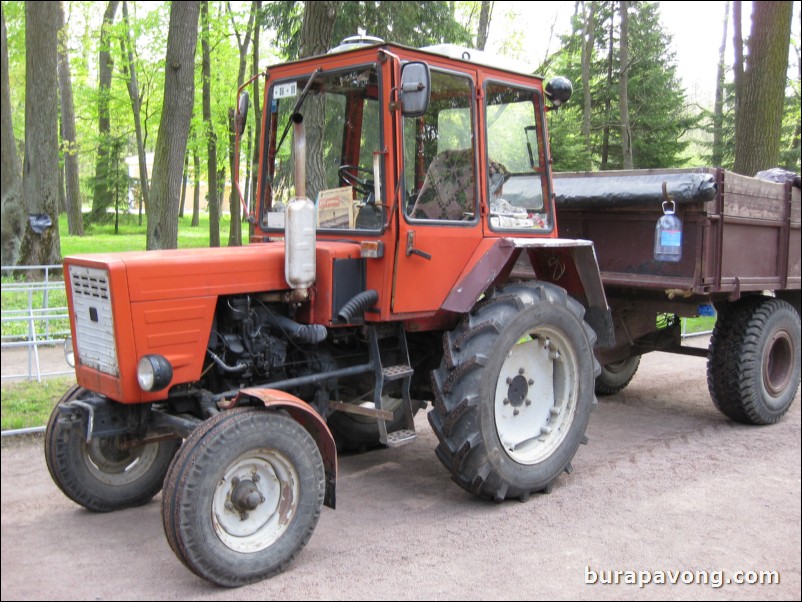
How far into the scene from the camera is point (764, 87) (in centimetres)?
984

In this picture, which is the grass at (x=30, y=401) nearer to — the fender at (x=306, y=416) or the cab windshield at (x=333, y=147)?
the cab windshield at (x=333, y=147)

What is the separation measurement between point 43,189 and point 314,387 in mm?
11047

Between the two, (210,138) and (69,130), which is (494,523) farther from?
(69,130)

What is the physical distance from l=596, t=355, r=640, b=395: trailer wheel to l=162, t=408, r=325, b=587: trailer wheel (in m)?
4.53

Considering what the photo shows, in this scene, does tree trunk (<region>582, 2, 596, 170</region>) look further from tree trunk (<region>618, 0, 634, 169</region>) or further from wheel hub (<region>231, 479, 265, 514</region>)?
wheel hub (<region>231, 479, 265, 514</region>)

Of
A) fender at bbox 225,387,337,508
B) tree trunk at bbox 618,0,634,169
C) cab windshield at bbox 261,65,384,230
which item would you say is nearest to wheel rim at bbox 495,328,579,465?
fender at bbox 225,387,337,508

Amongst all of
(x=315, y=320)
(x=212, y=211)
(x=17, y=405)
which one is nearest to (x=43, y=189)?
(x=212, y=211)

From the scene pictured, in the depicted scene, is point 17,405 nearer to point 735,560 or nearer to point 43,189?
point 735,560

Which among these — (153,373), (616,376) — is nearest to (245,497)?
(153,373)

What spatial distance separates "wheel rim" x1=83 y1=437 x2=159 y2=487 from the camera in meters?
4.56

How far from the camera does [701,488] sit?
523cm

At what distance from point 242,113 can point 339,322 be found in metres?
1.58

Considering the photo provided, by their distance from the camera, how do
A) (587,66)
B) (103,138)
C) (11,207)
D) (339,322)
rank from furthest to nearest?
(103,138) < (587,66) < (11,207) < (339,322)

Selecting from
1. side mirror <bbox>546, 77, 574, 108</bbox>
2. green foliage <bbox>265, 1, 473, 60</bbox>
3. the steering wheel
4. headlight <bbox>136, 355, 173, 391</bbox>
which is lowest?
headlight <bbox>136, 355, 173, 391</bbox>
